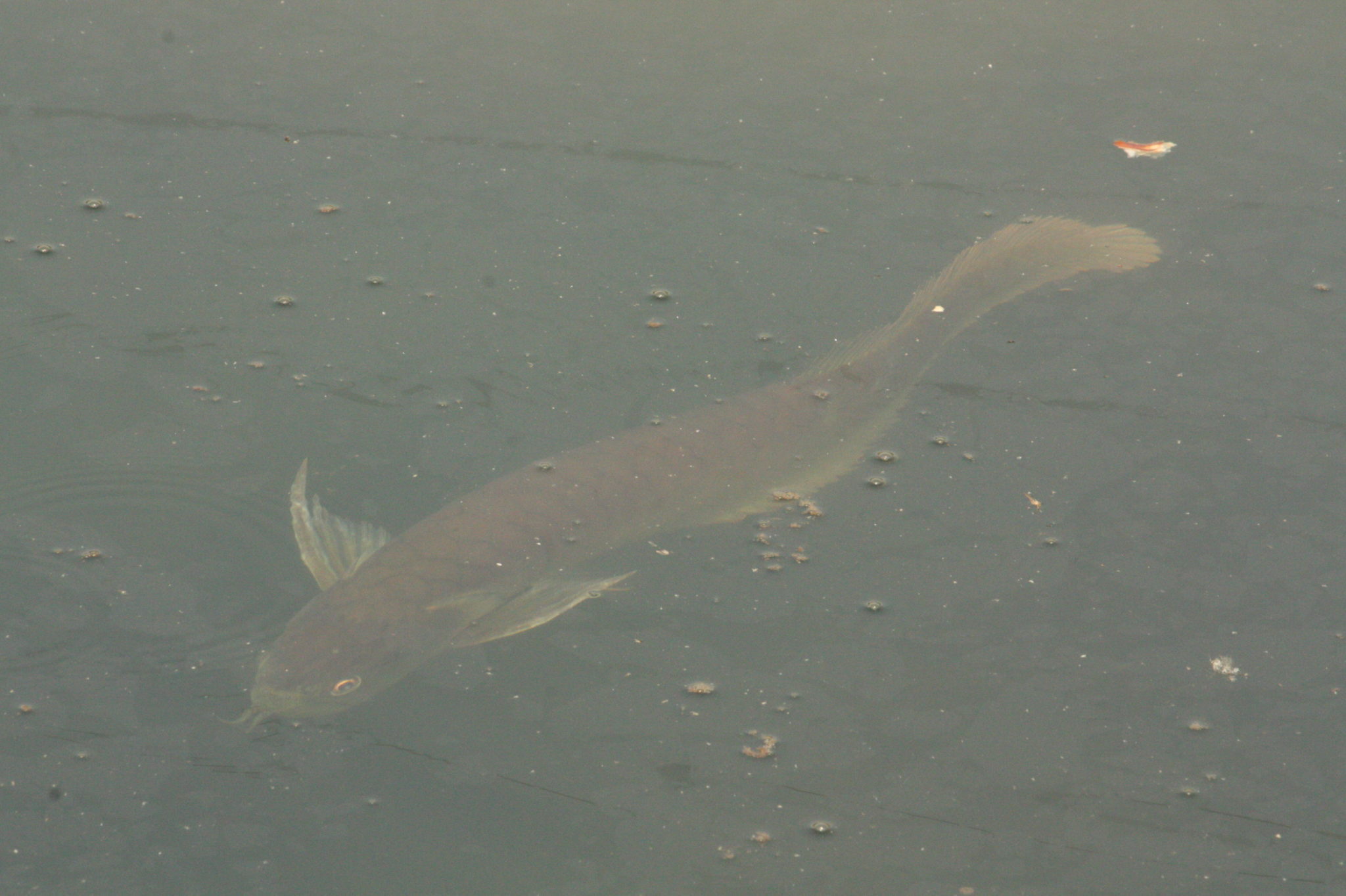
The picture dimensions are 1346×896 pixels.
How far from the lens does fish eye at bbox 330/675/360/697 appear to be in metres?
2.66

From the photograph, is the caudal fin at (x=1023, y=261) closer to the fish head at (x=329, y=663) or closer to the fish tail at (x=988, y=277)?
the fish tail at (x=988, y=277)

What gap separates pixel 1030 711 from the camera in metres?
2.76

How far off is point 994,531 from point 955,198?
1.54m

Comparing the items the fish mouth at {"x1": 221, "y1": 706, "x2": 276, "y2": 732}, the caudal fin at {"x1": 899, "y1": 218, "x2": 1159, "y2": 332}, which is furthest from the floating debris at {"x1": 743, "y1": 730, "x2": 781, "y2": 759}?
the caudal fin at {"x1": 899, "y1": 218, "x2": 1159, "y2": 332}

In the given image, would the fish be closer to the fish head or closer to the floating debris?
the fish head

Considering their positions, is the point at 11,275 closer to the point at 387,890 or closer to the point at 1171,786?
the point at 387,890

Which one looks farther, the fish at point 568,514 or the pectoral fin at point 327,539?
the pectoral fin at point 327,539

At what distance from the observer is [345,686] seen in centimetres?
267

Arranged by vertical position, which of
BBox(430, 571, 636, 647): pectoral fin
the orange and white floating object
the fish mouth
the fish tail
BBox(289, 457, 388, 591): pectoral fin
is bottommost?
the fish mouth

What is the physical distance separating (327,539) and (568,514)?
2.01 ft

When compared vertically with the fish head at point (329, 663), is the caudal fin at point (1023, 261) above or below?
above

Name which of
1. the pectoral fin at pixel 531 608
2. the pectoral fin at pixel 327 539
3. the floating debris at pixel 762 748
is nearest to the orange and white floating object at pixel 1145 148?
the pectoral fin at pixel 531 608

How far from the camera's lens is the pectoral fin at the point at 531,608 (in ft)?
9.37

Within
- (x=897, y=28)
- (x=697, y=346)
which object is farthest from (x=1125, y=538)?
(x=897, y=28)
